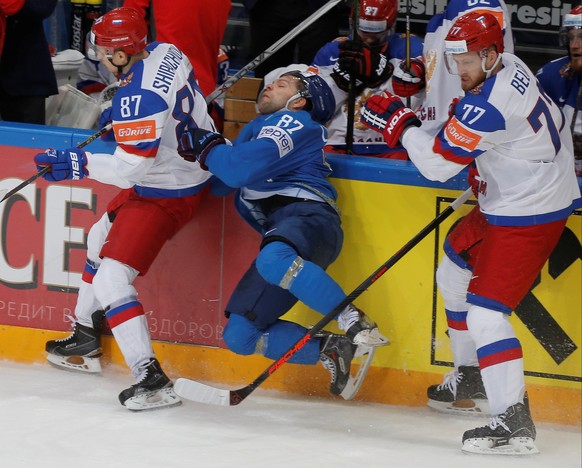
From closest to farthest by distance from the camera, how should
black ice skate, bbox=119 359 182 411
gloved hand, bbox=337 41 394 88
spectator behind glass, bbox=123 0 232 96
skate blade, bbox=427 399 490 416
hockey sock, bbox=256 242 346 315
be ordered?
hockey sock, bbox=256 242 346 315
black ice skate, bbox=119 359 182 411
skate blade, bbox=427 399 490 416
gloved hand, bbox=337 41 394 88
spectator behind glass, bbox=123 0 232 96

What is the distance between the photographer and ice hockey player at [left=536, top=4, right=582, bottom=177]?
461 cm

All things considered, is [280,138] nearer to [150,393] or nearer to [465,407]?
[150,393]

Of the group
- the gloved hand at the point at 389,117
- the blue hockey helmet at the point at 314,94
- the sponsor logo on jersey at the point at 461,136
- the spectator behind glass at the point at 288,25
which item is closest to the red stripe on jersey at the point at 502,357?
the sponsor logo on jersey at the point at 461,136

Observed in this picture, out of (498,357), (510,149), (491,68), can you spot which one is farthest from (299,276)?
(491,68)

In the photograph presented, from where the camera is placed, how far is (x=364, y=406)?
4.70m

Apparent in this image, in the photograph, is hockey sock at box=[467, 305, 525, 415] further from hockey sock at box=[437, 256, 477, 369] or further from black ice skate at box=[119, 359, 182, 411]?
black ice skate at box=[119, 359, 182, 411]

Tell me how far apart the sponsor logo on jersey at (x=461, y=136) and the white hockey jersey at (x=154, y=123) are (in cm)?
96

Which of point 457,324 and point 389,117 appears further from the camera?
point 457,324

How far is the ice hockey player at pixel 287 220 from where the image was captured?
14.1 ft

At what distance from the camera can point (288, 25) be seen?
6.02 metres

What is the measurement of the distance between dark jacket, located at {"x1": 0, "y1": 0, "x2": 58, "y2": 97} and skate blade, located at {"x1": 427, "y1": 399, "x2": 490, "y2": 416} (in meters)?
2.16

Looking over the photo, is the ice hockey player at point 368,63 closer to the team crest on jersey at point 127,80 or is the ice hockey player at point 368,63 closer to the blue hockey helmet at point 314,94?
the blue hockey helmet at point 314,94

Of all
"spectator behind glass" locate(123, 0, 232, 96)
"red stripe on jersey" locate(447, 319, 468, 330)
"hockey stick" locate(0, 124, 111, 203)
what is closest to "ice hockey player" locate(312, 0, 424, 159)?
"spectator behind glass" locate(123, 0, 232, 96)

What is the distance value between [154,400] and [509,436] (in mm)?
1210
